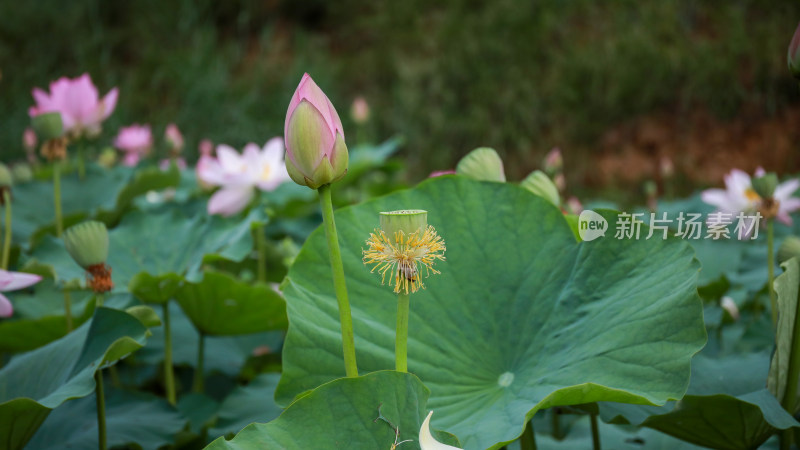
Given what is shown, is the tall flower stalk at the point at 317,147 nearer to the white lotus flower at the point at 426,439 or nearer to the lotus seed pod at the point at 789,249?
the white lotus flower at the point at 426,439

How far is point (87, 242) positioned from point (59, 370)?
116mm

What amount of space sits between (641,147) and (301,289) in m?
4.66

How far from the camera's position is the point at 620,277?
0.57 meters

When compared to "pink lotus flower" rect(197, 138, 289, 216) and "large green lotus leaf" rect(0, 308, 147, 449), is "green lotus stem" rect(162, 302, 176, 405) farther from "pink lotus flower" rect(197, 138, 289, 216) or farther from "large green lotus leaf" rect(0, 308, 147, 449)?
"pink lotus flower" rect(197, 138, 289, 216)

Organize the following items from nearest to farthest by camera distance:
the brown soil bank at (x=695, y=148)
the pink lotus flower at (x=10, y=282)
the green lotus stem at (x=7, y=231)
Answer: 1. the pink lotus flower at (x=10, y=282)
2. the green lotus stem at (x=7, y=231)
3. the brown soil bank at (x=695, y=148)

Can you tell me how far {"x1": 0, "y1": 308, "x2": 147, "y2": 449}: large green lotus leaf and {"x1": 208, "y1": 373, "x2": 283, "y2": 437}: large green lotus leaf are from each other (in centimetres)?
16

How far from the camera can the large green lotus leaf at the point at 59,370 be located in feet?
1.74

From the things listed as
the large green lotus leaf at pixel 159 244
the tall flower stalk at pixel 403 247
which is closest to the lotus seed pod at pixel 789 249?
the tall flower stalk at pixel 403 247

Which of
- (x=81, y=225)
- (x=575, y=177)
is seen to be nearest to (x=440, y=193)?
(x=81, y=225)

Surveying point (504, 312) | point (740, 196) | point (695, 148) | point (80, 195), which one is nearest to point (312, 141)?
point (504, 312)

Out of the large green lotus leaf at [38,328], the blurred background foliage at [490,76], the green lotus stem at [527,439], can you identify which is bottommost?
the green lotus stem at [527,439]

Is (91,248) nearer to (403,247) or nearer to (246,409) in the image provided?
(246,409)

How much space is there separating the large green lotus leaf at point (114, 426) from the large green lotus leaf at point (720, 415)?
42 cm

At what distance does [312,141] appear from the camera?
42 cm
